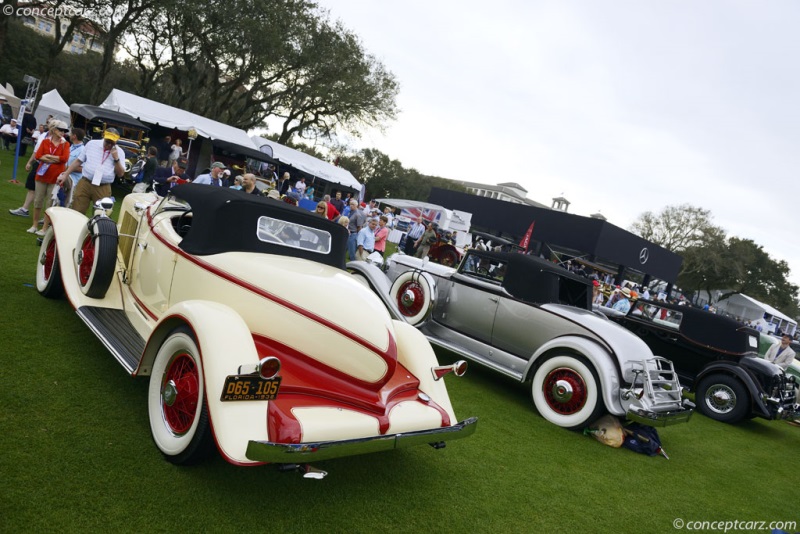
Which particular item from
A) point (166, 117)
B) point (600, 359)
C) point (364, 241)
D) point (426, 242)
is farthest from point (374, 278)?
point (166, 117)

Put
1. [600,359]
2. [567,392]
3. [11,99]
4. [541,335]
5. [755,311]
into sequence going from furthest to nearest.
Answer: [755,311] → [11,99] → [541,335] → [567,392] → [600,359]

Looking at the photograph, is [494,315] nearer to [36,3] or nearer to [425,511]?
[425,511]

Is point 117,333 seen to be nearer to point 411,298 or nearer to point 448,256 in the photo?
point 411,298

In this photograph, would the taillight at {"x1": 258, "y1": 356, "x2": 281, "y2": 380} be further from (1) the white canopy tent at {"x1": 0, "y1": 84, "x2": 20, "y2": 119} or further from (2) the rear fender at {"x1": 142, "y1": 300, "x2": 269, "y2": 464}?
(1) the white canopy tent at {"x1": 0, "y1": 84, "x2": 20, "y2": 119}

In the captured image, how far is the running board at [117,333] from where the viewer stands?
126 inches

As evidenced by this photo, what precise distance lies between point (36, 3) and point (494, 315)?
25341 millimetres

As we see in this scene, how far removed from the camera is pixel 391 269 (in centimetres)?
815

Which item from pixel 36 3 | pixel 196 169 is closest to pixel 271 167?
pixel 196 169

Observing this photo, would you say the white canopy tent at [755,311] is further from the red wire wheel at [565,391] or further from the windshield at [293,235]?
the windshield at [293,235]

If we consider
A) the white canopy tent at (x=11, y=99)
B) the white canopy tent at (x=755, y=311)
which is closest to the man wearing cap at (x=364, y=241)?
the white canopy tent at (x=11, y=99)

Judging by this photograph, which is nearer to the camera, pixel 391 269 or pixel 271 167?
pixel 391 269

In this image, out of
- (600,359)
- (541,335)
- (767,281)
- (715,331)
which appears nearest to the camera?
(600,359)

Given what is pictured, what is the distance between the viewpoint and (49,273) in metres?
4.95

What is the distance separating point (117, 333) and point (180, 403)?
1.16 meters
